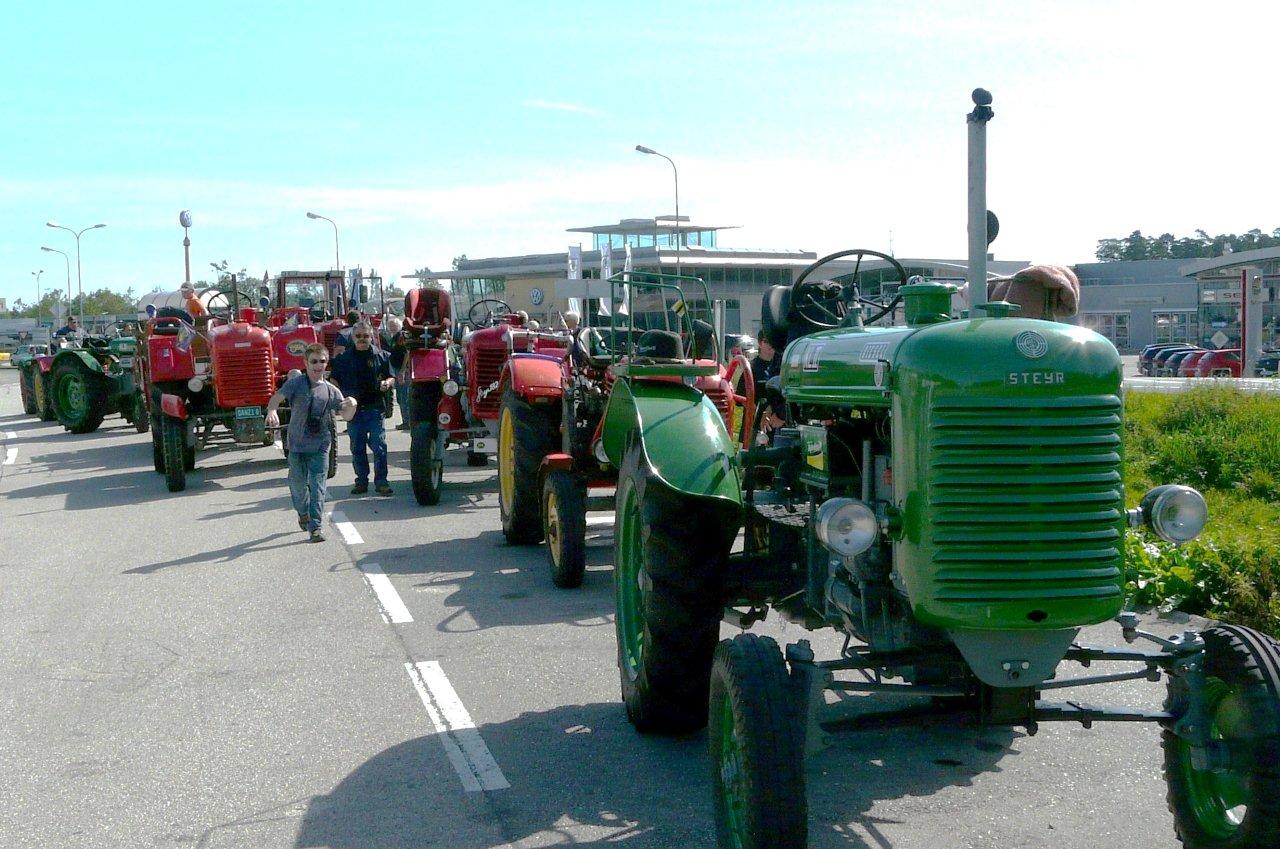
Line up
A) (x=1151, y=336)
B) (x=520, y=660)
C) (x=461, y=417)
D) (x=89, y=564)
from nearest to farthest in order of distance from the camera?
(x=520, y=660) < (x=89, y=564) < (x=461, y=417) < (x=1151, y=336)

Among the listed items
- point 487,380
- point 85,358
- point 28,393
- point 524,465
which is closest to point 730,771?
point 524,465

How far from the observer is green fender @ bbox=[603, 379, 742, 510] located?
4.96 m

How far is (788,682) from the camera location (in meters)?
3.65

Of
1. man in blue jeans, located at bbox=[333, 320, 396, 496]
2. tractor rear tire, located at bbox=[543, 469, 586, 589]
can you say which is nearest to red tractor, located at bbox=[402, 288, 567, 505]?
man in blue jeans, located at bbox=[333, 320, 396, 496]

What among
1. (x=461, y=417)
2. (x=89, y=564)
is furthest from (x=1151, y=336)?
(x=89, y=564)

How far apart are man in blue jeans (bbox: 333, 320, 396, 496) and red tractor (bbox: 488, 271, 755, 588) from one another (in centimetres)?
287

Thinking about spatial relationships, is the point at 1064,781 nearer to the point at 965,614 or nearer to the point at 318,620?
the point at 965,614

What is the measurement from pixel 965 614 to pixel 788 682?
53cm

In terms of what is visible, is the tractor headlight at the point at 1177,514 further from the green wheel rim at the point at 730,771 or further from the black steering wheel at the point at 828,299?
the black steering wheel at the point at 828,299

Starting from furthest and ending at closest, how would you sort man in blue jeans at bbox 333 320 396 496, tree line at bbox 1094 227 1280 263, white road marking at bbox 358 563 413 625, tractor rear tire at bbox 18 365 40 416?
tree line at bbox 1094 227 1280 263 < tractor rear tire at bbox 18 365 40 416 < man in blue jeans at bbox 333 320 396 496 < white road marking at bbox 358 563 413 625

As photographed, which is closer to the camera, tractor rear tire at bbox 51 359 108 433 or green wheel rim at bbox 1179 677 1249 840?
green wheel rim at bbox 1179 677 1249 840

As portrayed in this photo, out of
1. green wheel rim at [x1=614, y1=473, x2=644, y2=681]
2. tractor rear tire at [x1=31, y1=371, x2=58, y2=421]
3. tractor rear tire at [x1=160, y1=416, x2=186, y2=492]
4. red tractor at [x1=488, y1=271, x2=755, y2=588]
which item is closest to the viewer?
green wheel rim at [x1=614, y1=473, x2=644, y2=681]

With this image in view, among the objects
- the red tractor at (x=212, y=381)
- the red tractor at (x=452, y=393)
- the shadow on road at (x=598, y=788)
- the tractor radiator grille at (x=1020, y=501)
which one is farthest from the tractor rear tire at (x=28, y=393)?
the tractor radiator grille at (x=1020, y=501)

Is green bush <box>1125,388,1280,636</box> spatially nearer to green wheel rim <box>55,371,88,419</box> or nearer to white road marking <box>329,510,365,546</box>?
white road marking <box>329,510,365,546</box>
